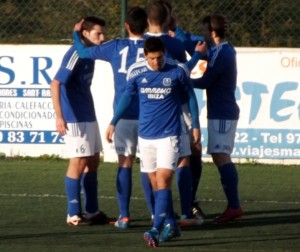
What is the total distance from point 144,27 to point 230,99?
46.1 inches

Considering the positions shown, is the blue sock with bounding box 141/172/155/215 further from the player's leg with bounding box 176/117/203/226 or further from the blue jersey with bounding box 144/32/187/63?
the blue jersey with bounding box 144/32/187/63

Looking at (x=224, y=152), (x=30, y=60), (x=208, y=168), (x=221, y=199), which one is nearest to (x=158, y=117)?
(x=224, y=152)

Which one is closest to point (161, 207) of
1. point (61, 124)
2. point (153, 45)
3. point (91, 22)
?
point (153, 45)

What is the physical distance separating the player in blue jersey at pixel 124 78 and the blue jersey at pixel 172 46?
143mm

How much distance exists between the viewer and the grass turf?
29.8 ft

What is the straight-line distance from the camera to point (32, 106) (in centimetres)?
1481

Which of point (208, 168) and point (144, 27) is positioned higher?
point (144, 27)

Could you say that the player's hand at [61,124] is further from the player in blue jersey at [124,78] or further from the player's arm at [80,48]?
the player's arm at [80,48]

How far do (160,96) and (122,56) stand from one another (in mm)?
852

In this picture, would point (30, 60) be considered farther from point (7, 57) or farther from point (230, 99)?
point (230, 99)

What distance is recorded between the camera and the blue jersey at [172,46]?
977cm

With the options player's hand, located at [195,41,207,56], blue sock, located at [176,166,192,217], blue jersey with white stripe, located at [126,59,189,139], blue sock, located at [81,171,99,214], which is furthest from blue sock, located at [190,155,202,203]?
blue jersey with white stripe, located at [126,59,189,139]

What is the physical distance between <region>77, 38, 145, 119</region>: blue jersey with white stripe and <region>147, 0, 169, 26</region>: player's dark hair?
22cm

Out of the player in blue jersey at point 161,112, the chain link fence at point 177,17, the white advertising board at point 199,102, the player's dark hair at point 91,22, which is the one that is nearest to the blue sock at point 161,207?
the player in blue jersey at point 161,112
